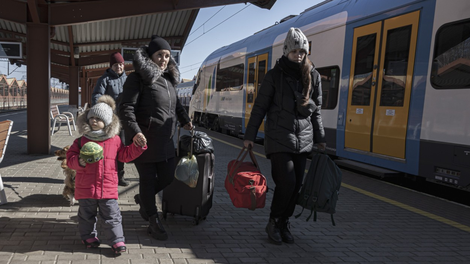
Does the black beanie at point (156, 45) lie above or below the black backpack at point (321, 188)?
above

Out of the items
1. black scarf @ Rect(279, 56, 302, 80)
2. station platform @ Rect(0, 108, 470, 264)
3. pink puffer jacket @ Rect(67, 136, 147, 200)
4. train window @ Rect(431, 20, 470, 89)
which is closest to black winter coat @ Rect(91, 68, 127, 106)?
station platform @ Rect(0, 108, 470, 264)

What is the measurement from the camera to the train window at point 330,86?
721cm

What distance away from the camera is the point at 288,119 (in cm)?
329

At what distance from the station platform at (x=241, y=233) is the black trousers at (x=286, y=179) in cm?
32

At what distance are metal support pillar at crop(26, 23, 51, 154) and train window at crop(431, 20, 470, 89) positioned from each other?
6.58 m

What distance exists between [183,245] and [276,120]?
130 cm

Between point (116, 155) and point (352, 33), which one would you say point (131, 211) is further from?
point (352, 33)

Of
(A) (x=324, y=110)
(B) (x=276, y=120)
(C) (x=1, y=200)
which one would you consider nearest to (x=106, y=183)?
(B) (x=276, y=120)

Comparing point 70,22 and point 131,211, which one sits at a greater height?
point 70,22

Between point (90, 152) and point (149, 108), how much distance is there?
64 centimetres

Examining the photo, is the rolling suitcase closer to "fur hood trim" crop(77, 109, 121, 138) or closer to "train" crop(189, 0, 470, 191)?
"fur hood trim" crop(77, 109, 121, 138)

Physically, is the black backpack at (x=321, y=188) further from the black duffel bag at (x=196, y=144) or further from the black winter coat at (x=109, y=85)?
the black winter coat at (x=109, y=85)

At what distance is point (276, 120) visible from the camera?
3.33m

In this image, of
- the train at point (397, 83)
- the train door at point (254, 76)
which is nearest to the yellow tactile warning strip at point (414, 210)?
the train at point (397, 83)
